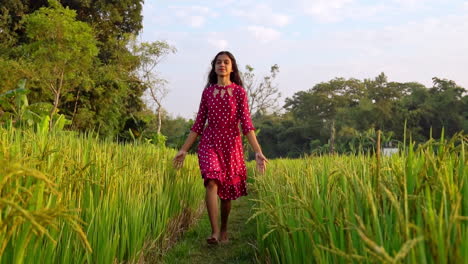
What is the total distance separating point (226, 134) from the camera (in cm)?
348

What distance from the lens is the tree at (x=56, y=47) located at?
45.8ft

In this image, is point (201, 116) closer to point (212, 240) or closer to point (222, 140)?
point (222, 140)

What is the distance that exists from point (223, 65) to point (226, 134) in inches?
24.5

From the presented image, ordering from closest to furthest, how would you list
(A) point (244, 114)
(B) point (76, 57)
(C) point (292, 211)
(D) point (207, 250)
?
Result: (C) point (292, 211)
(D) point (207, 250)
(A) point (244, 114)
(B) point (76, 57)

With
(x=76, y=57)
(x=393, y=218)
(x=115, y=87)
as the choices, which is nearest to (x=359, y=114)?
(x=115, y=87)

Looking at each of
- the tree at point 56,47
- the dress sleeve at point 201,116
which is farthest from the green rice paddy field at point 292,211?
the tree at point 56,47

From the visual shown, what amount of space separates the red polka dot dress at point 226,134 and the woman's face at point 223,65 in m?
0.12

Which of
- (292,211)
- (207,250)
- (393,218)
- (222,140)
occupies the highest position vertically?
(222,140)

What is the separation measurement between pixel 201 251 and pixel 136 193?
0.98 m

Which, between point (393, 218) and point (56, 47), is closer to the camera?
point (393, 218)

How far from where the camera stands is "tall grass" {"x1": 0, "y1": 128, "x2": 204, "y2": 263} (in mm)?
1001

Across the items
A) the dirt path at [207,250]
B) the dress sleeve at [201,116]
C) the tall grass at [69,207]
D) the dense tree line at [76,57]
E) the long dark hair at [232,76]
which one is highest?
the dense tree line at [76,57]

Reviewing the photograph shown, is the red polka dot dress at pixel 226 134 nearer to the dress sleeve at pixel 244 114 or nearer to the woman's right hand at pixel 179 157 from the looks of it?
the dress sleeve at pixel 244 114

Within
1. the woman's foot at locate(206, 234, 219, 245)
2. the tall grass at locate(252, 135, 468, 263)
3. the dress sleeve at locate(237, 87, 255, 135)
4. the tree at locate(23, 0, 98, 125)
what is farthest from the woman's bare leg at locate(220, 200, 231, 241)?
the tree at locate(23, 0, 98, 125)
